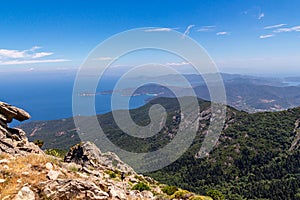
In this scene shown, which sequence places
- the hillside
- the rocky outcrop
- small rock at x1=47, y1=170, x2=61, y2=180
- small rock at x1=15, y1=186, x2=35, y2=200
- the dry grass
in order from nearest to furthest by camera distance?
small rock at x1=15, y1=186, x2=35, y2=200, the dry grass, small rock at x1=47, y1=170, x2=61, y2=180, the rocky outcrop, the hillside

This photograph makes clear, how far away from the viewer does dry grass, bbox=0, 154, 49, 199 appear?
26.9ft

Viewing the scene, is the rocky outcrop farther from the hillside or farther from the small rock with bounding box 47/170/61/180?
the hillside

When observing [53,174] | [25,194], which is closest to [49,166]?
[53,174]

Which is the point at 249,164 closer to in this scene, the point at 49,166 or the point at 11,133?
the point at 11,133

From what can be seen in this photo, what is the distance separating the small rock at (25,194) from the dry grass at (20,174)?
0.17 metres

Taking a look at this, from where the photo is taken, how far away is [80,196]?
8.55 meters

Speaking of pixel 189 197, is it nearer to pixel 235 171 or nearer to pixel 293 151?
pixel 235 171

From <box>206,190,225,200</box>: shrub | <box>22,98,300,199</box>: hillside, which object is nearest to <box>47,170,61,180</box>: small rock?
<box>206,190,225,200</box>: shrub

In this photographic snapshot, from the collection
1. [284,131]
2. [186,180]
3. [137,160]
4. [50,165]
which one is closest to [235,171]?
[186,180]

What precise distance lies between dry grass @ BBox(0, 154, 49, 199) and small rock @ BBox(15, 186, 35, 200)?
17cm

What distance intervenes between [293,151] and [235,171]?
4138cm

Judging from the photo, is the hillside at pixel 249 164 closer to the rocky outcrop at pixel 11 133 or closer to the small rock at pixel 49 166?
the rocky outcrop at pixel 11 133

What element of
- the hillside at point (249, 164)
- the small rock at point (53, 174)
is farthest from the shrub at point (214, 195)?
the hillside at point (249, 164)

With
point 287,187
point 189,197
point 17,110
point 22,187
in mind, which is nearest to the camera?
point 22,187
